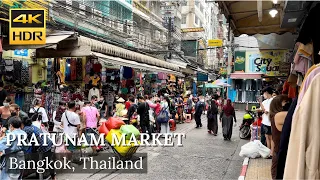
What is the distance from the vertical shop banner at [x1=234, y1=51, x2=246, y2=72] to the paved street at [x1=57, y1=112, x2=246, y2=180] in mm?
15058

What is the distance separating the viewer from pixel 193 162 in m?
9.02

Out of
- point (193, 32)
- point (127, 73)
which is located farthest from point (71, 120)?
point (193, 32)

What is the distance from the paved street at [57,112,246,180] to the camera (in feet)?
25.1

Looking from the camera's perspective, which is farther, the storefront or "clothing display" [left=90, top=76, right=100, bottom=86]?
the storefront

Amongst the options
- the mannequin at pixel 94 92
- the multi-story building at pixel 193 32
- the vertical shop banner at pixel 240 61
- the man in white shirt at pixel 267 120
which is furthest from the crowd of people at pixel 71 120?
the multi-story building at pixel 193 32

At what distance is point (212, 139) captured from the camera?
44.0ft

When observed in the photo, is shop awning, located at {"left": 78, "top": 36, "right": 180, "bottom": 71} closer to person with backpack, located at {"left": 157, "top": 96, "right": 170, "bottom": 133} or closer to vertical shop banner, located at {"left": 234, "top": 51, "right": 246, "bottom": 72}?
person with backpack, located at {"left": 157, "top": 96, "right": 170, "bottom": 133}

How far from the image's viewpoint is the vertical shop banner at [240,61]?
26.7 metres

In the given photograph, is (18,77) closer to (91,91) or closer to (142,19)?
(91,91)

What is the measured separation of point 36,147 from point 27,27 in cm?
384

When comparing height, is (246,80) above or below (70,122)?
above

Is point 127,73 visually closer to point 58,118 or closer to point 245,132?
point 245,132

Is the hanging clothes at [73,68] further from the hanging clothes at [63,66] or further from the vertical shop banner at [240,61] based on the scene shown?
the vertical shop banner at [240,61]

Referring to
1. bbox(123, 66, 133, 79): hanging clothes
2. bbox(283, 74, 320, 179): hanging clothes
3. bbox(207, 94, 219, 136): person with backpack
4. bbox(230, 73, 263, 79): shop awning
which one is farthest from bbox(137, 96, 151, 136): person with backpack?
bbox(230, 73, 263, 79): shop awning
